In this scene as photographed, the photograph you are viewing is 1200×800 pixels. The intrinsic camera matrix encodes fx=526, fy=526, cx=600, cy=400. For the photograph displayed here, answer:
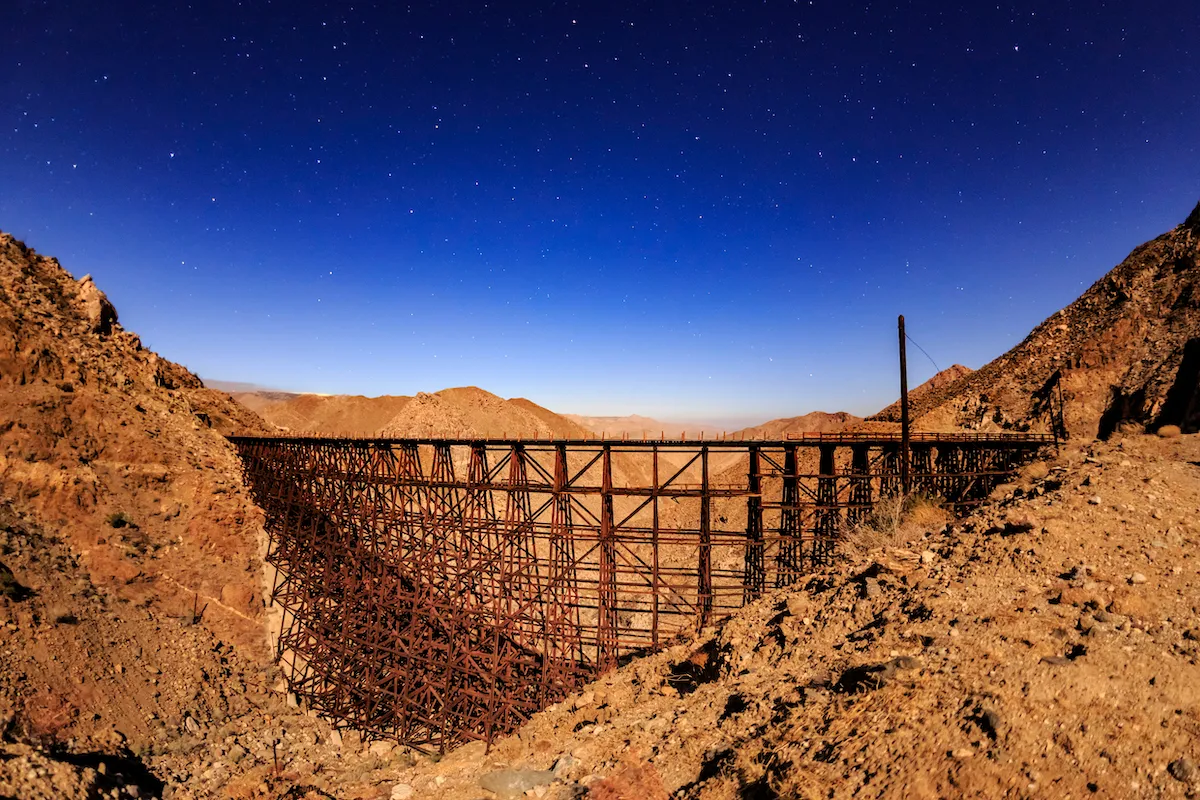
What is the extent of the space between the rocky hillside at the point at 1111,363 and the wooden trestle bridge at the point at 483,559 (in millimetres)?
5957

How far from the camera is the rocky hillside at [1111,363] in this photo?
18047mm

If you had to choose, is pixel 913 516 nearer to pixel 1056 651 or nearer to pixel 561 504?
pixel 1056 651

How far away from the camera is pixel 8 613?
37.2 feet

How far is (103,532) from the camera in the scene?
1579 centimetres

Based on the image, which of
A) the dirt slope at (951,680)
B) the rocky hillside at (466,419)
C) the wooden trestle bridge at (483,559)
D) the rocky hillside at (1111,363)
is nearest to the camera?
the dirt slope at (951,680)

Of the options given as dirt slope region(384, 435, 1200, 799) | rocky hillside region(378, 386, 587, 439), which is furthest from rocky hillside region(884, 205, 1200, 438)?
rocky hillside region(378, 386, 587, 439)

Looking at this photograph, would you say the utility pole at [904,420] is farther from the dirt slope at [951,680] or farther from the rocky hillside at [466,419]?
the rocky hillside at [466,419]

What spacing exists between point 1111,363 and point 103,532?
128 feet

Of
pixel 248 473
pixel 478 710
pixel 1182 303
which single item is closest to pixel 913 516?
pixel 478 710

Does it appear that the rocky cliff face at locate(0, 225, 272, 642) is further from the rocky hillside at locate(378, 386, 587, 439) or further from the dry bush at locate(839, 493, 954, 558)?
the rocky hillside at locate(378, 386, 587, 439)

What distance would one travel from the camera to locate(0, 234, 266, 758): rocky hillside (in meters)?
→ 11.5

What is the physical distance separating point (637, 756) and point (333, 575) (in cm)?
1404

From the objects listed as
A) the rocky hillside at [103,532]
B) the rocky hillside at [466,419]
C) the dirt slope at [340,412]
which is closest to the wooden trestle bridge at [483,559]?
the rocky hillside at [103,532]

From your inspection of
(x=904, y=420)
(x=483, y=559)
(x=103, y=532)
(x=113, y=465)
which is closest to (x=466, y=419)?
(x=113, y=465)
